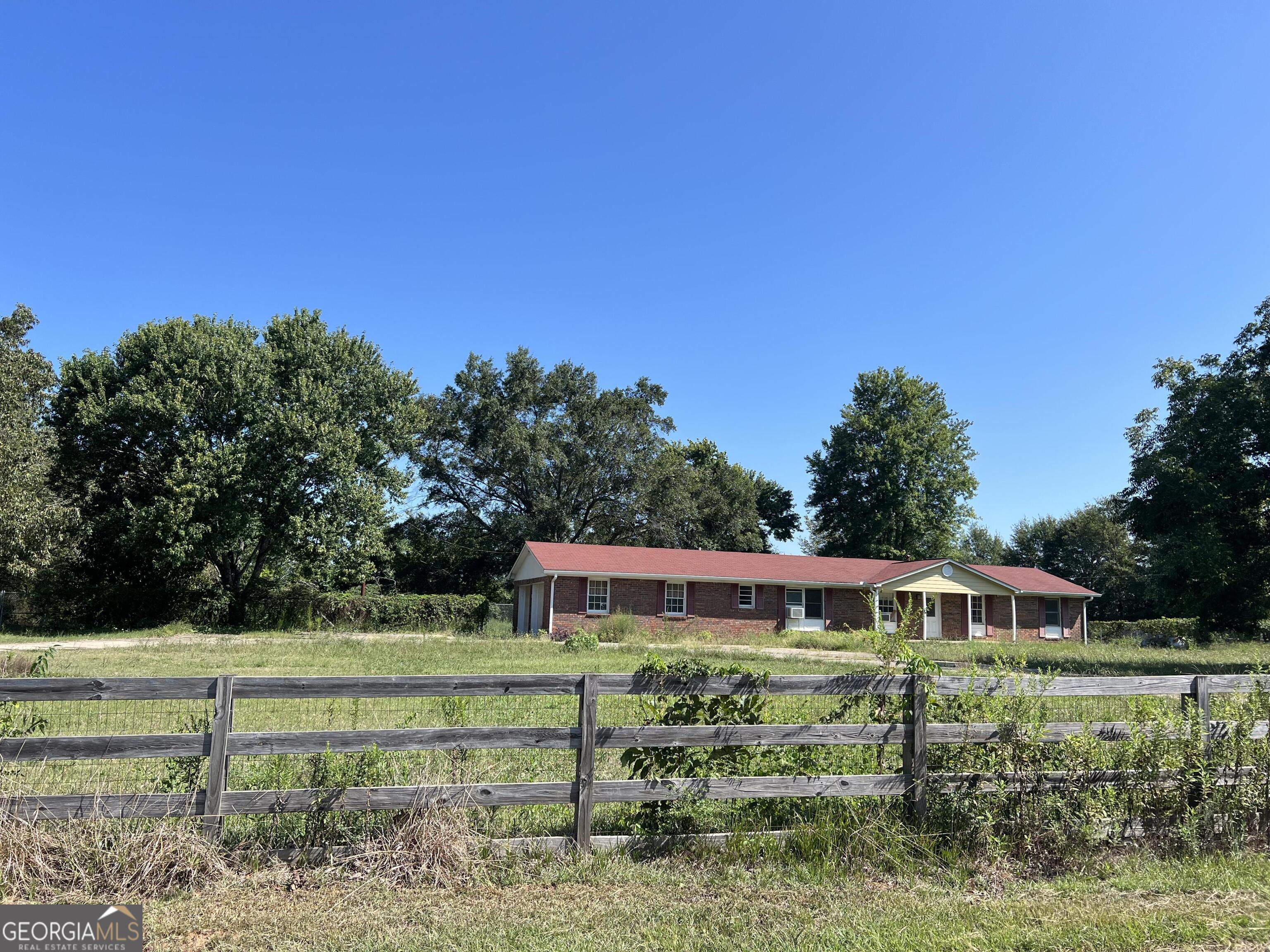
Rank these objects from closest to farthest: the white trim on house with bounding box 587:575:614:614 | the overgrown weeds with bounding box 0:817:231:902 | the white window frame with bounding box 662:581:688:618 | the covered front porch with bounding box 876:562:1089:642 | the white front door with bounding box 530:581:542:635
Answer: the overgrown weeds with bounding box 0:817:231:902, the white trim on house with bounding box 587:575:614:614, the white front door with bounding box 530:581:542:635, the white window frame with bounding box 662:581:688:618, the covered front porch with bounding box 876:562:1089:642

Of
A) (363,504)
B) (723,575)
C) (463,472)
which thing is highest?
(463,472)

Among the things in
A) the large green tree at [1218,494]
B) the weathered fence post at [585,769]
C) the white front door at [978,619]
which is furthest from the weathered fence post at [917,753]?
the white front door at [978,619]

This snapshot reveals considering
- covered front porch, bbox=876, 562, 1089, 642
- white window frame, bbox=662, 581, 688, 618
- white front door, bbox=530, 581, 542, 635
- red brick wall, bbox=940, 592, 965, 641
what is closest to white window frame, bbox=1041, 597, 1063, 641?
covered front porch, bbox=876, 562, 1089, 642

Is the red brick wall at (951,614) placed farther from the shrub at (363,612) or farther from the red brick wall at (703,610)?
the shrub at (363,612)

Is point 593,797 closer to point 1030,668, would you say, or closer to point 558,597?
point 1030,668

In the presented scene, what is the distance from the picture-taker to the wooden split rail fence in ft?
15.5

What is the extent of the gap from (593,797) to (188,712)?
643 centimetres

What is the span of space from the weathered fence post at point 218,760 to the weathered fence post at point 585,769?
2234 millimetres

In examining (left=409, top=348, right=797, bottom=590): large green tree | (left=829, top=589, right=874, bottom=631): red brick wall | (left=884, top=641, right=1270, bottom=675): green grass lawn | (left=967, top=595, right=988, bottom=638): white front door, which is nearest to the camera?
(left=884, top=641, right=1270, bottom=675): green grass lawn

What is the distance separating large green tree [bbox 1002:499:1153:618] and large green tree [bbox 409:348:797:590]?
34.2 m

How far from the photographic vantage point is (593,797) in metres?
5.27

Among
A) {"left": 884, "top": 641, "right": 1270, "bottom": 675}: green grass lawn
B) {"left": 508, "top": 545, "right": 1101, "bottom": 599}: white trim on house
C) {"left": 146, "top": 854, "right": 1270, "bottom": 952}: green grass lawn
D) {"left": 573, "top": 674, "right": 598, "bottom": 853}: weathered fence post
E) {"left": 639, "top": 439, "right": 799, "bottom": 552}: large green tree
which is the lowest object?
{"left": 146, "top": 854, "right": 1270, "bottom": 952}: green grass lawn

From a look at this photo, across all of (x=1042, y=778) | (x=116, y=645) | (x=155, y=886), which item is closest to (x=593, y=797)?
(x=155, y=886)

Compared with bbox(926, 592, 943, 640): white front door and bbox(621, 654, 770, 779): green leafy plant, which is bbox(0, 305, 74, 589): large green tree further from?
bbox(926, 592, 943, 640): white front door
